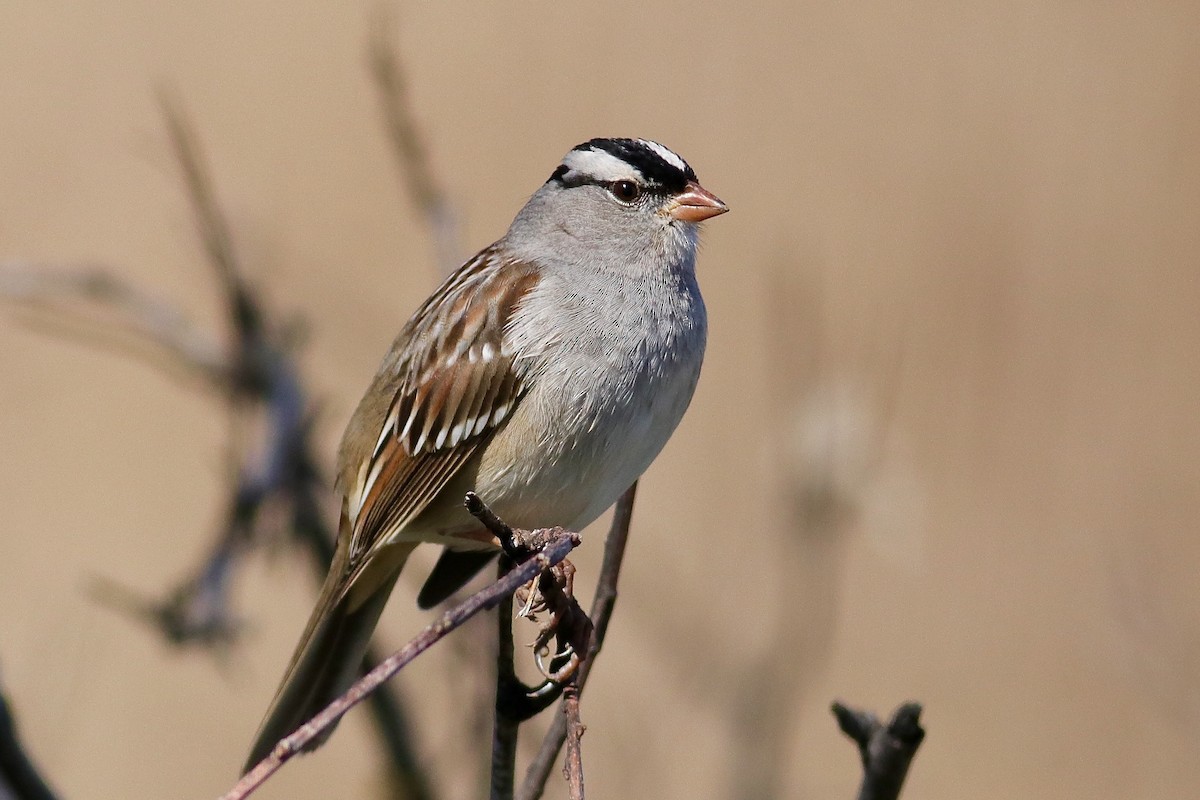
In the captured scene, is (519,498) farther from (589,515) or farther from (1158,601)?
(1158,601)

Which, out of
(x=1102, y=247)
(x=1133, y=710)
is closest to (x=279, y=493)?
(x=1133, y=710)

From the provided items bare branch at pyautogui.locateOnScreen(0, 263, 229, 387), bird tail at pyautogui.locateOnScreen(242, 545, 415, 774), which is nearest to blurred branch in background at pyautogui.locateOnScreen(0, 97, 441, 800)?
bare branch at pyautogui.locateOnScreen(0, 263, 229, 387)

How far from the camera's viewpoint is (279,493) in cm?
273

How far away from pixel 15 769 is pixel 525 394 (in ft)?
3.74

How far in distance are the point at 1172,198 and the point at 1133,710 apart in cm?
211

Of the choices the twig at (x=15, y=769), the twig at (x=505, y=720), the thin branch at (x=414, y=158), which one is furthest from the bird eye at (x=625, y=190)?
the twig at (x=15, y=769)

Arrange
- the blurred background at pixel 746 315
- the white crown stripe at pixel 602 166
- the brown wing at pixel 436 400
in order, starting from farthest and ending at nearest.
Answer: the blurred background at pixel 746 315 → the white crown stripe at pixel 602 166 → the brown wing at pixel 436 400

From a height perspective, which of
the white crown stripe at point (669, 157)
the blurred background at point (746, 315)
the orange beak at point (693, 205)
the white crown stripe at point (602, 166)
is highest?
the white crown stripe at point (669, 157)

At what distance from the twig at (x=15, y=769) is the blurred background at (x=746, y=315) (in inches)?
81.7

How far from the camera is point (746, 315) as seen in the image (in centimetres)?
553

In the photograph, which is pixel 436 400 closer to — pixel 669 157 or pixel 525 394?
pixel 525 394

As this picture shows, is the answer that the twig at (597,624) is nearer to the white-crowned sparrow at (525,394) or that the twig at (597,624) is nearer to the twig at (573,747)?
the twig at (573,747)

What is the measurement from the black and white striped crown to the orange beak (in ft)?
0.07

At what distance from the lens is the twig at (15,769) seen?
5.46ft
